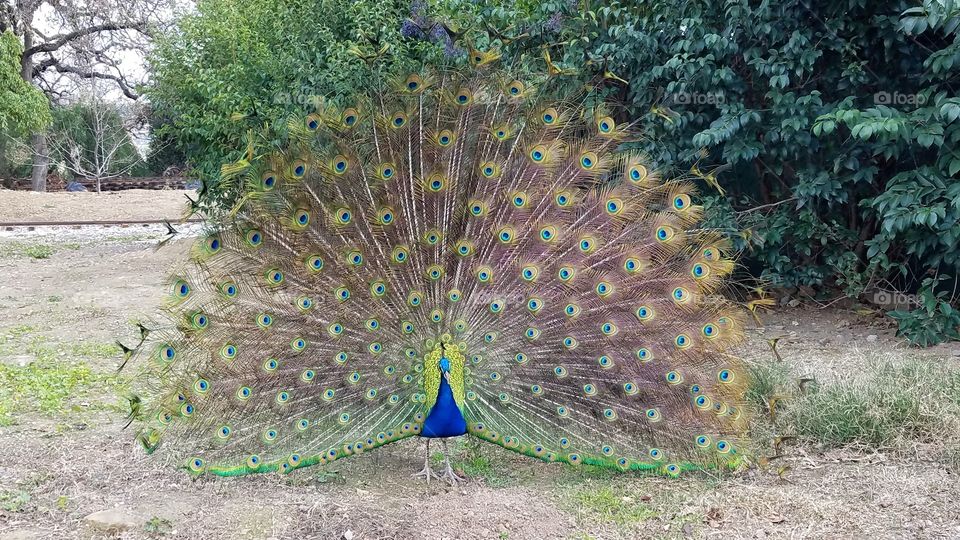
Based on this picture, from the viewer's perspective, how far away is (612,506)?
14.1 feet

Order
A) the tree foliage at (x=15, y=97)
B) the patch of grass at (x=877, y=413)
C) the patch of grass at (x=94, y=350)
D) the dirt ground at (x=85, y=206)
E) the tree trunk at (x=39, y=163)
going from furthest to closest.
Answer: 1. the tree trunk at (x=39, y=163)
2. the dirt ground at (x=85, y=206)
3. the tree foliage at (x=15, y=97)
4. the patch of grass at (x=94, y=350)
5. the patch of grass at (x=877, y=413)

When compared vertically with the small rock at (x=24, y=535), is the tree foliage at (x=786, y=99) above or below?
above

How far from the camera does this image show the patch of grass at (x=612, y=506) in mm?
4180

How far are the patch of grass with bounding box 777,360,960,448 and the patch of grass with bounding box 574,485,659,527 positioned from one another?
4.22ft

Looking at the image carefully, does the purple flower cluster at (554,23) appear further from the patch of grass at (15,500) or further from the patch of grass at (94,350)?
the patch of grass at (15,500)

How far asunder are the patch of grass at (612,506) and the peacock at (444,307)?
188mm

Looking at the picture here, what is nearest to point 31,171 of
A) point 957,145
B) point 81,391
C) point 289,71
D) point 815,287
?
point 289,71

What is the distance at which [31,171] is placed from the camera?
27453 mm

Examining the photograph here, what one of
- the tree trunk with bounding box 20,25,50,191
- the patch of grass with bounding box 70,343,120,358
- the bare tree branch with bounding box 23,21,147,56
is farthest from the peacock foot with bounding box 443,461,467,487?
the tree trunk with bounding box 20,25,50,191

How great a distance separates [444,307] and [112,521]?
194 cm

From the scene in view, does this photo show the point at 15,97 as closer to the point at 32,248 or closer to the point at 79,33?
the point at 32,248

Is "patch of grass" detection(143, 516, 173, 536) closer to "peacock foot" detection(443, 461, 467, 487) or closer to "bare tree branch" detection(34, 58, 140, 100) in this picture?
"peacock foot" detection(443, 461, 467, 487)

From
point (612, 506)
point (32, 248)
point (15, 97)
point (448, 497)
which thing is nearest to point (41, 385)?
point (448, 497)

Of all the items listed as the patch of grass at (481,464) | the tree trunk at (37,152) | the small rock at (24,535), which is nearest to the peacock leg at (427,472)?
the patch of grass at (481,464)
